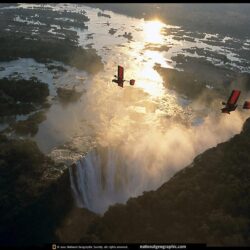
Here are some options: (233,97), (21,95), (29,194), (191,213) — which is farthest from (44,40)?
(233,97)

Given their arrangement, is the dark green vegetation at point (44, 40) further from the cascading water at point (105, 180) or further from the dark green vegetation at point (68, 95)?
the cascading water at point (105, 180)

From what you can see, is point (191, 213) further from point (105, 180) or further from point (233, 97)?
point (233, 97)

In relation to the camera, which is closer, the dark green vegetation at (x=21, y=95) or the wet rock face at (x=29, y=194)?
the wet rock face at (x=29, y=194)

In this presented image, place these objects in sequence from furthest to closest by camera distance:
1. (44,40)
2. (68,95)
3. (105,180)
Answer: (44,40) < (68,95) < (105,180)

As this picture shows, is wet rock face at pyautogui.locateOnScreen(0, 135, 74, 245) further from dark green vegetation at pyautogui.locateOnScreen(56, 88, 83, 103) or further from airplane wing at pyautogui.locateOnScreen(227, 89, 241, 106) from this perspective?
airplane wing at pyautogui.locateOnScreen(227, 89, 241, 106)

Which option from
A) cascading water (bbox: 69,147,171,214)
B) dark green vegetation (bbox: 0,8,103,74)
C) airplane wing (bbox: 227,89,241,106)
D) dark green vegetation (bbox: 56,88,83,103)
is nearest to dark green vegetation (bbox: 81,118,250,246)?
cascading water (bbox: 69,147,171,214)

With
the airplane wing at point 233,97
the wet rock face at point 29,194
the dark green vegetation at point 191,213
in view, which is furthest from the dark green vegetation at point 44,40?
the airplane wing at point 233,97

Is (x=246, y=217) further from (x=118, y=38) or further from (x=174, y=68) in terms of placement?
(x=118, y=38)
